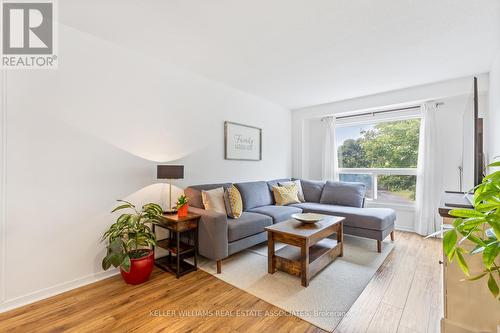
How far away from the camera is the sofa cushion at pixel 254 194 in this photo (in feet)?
11.5

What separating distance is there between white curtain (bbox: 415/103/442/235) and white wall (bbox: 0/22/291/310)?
378cm

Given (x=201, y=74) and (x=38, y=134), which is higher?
(x=201, y=74)

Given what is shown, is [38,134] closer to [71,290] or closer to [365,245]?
[71,290]

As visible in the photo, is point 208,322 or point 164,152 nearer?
point 208,322

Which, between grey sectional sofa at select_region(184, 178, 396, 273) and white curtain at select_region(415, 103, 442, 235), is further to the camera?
white curtain at select_region(415, 103, 442, 235)

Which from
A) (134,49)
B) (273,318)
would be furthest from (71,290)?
(134,49)

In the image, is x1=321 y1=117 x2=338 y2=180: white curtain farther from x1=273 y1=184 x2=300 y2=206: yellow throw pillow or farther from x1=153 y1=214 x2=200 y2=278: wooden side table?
x1=153 y1=214 x2=200 y2=278: wooden side table

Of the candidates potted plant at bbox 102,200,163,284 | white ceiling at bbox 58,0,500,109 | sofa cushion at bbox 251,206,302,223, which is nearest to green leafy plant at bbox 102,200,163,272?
potted plant at bbox 102,200,163,284

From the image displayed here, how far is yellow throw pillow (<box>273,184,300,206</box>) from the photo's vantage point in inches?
154

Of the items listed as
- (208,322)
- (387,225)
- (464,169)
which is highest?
(464,169)

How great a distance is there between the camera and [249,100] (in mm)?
4203

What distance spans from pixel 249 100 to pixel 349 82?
169 centimetres

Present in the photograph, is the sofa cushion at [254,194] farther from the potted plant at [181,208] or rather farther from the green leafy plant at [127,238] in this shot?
the green leafy plant at [127,238]

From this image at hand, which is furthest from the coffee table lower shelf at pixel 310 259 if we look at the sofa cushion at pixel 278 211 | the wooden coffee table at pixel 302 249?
the sofa cushion at pixel 278 211
